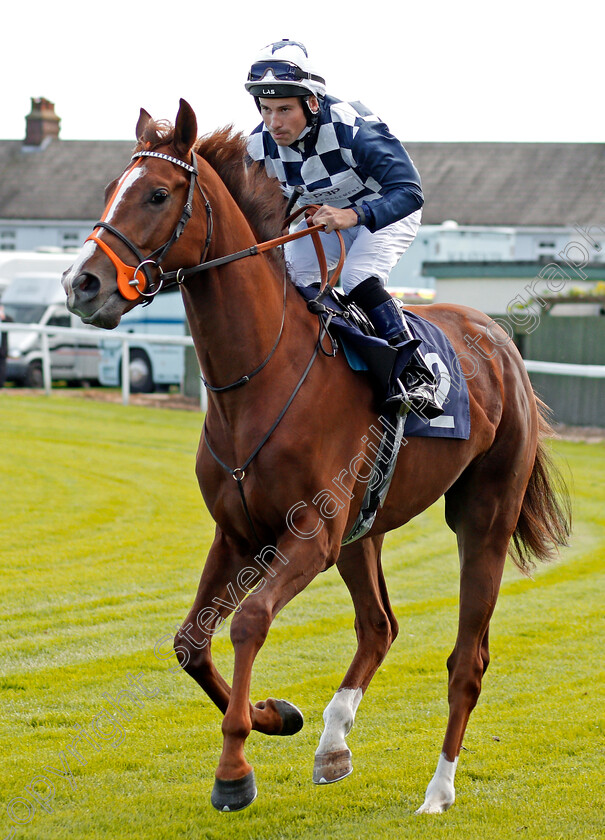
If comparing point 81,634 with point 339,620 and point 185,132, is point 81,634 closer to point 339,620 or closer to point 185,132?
point 339,620

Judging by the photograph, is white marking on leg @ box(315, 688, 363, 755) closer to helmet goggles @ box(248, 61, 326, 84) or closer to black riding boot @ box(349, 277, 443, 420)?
black riding boot @ box(349, 277, 443, 420)

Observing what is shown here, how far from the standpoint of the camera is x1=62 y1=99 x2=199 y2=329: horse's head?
3.04 meters

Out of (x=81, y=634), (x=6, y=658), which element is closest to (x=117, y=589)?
(x=81, y=634)

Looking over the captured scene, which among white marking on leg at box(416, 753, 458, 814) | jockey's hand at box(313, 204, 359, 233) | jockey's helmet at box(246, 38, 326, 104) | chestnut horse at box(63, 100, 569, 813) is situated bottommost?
white marking on leg at box(416, 753, 458, 814)

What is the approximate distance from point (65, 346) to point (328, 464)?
15835mm

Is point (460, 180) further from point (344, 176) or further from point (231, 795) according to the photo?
point (231, 795)

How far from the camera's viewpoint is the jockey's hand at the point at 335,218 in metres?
3.63

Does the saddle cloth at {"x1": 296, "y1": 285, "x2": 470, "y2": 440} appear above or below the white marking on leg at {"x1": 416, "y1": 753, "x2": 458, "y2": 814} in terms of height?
above

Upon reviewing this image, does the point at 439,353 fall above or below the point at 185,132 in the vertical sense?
below

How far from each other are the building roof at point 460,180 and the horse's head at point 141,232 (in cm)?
3202

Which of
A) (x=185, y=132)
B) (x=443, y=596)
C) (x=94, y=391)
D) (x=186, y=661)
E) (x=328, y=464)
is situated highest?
(x=185, y=132)

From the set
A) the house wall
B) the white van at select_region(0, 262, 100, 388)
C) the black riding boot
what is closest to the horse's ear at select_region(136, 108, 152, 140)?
the black riding boot

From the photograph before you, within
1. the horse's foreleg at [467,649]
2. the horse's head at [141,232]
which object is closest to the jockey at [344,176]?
the horse's head at [141,232]

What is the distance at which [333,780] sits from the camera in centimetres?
383
